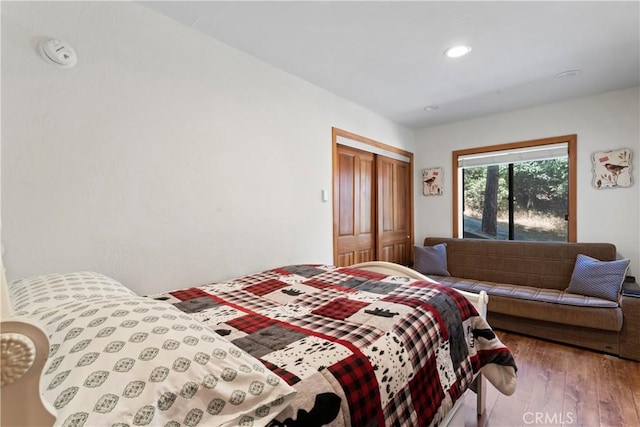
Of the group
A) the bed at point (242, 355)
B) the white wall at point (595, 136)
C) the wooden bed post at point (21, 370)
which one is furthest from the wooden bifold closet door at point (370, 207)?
the wooden bed post at point (21, 370)

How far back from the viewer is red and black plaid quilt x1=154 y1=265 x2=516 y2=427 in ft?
2.80

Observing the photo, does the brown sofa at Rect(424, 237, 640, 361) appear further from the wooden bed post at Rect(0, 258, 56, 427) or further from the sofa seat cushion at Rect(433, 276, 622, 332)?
the wooden bed post at Rect(0, 258, 56, 427)

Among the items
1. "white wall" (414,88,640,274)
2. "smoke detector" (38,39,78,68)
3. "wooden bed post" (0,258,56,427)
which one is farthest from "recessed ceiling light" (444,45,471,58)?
"wooden bed post" (0,258,56,427)

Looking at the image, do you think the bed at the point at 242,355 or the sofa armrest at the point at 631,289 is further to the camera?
the sofa armrest at the point at 631,289

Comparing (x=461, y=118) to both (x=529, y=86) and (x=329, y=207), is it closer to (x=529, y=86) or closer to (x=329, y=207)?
(x=529, y=86)

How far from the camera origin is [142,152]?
1693mm

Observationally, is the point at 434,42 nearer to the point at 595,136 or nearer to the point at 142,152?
the point at 142,152

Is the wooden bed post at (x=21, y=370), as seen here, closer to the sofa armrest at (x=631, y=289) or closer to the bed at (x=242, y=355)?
the bed at (x=242, y=355)

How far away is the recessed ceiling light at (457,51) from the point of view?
2148mm

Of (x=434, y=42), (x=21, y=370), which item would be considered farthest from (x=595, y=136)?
(x=21, y=370)

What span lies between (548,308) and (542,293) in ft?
0.84

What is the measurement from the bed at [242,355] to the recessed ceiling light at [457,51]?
1715 millimetres

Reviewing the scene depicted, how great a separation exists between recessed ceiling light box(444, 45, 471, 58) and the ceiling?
0.05 m

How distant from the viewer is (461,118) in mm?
3850
